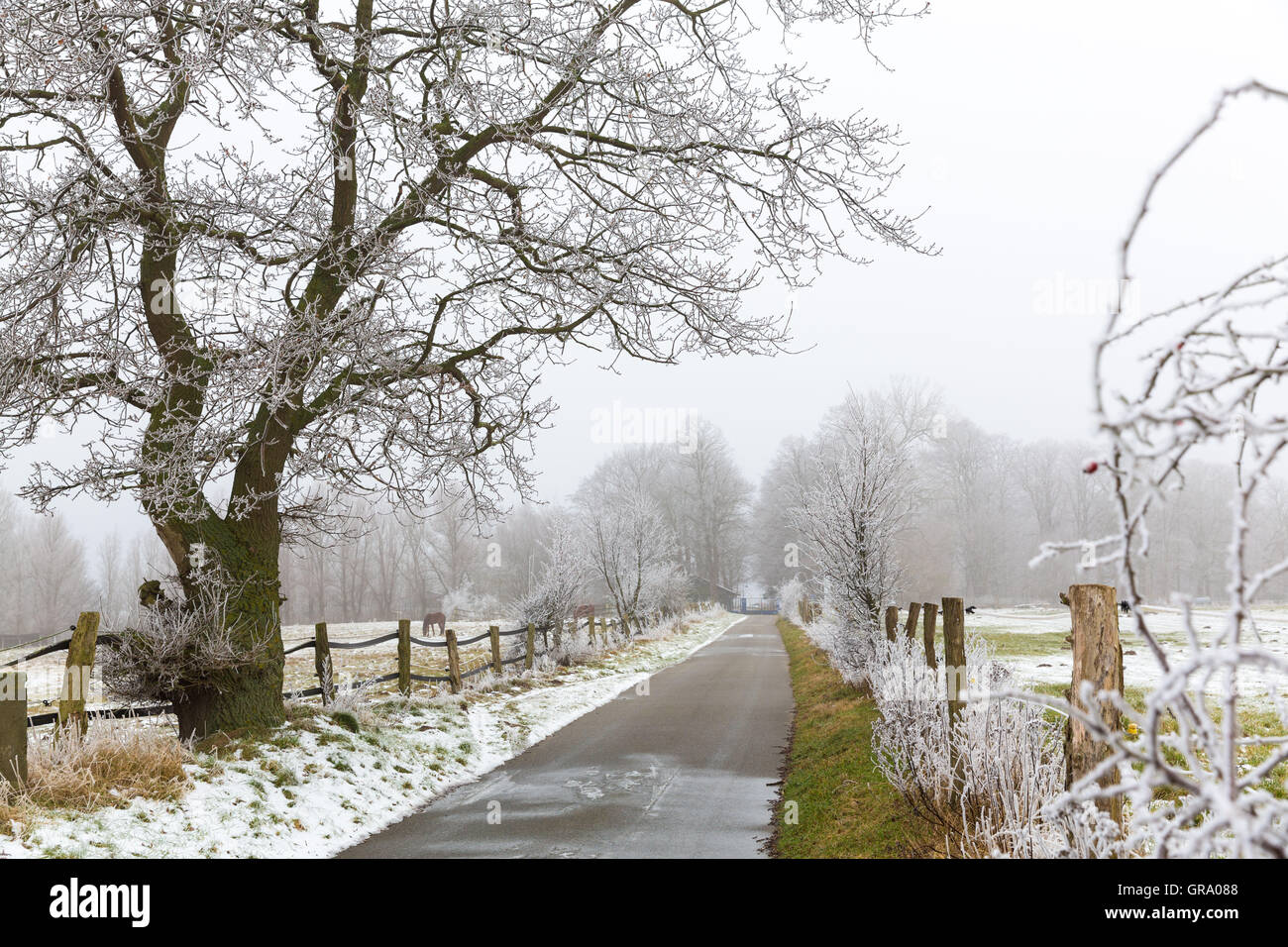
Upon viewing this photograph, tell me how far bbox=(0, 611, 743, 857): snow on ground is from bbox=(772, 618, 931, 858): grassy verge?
3.44 metres

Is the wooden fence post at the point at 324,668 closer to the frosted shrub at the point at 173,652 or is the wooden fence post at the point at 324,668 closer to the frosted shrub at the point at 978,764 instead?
the frosted shrub at the point at 173,652

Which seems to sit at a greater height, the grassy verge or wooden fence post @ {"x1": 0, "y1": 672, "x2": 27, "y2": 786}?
wooden fence post @ {"x1": 0, "y1": 672, "x2": 27, "y2": 786}

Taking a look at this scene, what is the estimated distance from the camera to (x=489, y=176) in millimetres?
9023

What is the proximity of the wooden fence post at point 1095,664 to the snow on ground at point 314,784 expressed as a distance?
530cm

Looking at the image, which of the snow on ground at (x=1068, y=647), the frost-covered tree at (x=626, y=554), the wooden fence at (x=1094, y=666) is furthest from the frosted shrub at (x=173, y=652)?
the frost-covered tree at (x=626, y=554)

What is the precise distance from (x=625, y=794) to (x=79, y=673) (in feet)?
16.0

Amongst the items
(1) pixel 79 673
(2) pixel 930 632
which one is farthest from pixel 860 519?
(1) pixel 79 673

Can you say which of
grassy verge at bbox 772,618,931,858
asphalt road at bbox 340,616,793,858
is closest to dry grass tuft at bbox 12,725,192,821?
asphalt road at bbox 340,616,793,858

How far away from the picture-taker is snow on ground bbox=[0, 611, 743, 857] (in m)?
5.78

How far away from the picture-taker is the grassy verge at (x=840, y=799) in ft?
19.2

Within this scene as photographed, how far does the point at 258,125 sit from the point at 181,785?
598 centimetres

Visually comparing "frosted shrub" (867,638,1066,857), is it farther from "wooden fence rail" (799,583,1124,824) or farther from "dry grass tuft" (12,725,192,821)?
"dry grass tuft" (12,725,192,821)
